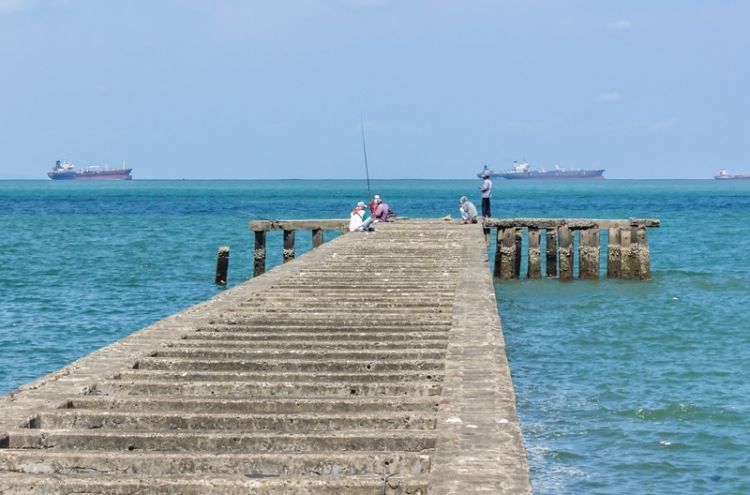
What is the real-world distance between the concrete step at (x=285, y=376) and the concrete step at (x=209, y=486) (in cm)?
224

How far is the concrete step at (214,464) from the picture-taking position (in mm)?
5562

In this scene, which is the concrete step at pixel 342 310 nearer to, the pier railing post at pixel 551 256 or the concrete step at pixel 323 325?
the concrete step at pixel 323 325

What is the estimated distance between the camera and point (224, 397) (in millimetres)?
7113

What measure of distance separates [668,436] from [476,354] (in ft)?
14.2

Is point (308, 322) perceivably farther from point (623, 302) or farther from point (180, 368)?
point (623, 302)

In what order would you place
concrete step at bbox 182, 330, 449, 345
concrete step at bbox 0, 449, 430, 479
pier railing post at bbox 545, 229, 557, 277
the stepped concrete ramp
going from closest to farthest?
1. the stepped concrete ramp
2. concrete step at bbox 0, 449, 430, 479
3. concrete step at bbox 182, 330, 449, 345
4. pier railing post at bbox 545, 229, 557, 277

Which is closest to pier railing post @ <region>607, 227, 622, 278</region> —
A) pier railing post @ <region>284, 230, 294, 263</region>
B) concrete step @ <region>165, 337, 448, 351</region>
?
pier railing post @ <region>284, 230, 294, 263</region>

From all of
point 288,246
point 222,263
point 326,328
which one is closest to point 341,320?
point 326,328

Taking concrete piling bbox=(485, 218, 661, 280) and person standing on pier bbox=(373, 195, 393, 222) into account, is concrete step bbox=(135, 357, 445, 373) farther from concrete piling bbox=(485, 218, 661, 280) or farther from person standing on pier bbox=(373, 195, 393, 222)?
concrete piling bbox=(485, 218, 661, 280)

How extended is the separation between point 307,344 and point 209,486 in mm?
3744

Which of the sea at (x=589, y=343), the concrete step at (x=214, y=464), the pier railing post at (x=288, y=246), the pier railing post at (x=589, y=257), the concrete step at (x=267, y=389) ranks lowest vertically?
the sea at (x=589, y=343)

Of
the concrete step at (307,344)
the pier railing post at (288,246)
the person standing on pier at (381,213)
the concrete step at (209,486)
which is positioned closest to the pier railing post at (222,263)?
the pier railing post at (288,246)

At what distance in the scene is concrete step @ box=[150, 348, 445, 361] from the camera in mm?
8414

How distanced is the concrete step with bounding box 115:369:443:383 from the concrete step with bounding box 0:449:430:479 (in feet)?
6.15
